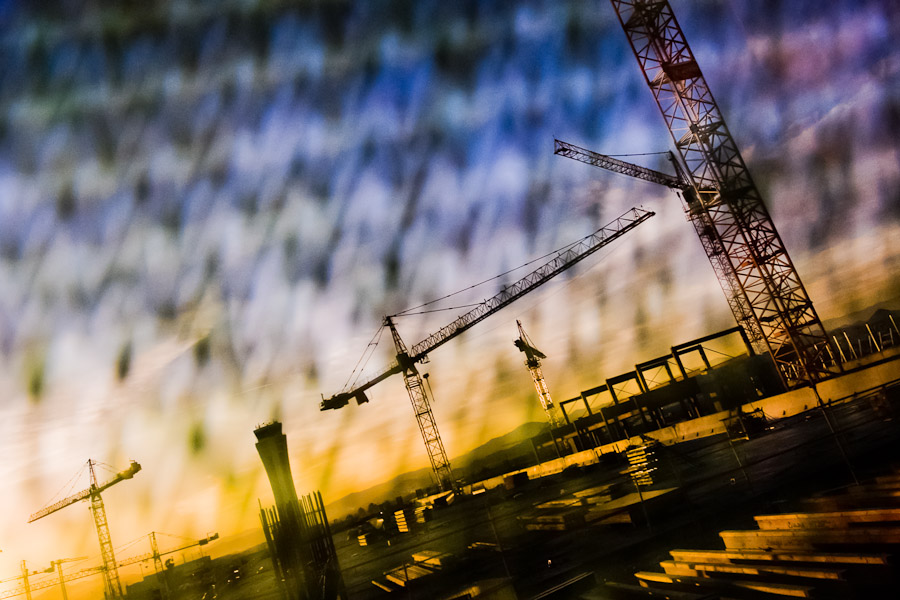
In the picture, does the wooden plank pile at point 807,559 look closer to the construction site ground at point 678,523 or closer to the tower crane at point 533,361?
the construction site ground at point 678,523

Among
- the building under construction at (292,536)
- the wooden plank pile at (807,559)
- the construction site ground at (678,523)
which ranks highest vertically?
the building under construction at (292,536)

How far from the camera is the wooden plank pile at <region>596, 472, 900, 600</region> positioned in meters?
5.36

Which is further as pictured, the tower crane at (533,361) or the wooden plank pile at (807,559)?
the tower crane at (533,361)

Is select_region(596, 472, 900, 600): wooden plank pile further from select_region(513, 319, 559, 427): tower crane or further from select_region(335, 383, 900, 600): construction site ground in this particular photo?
select_region(513, 319, 559, 427): tower crane

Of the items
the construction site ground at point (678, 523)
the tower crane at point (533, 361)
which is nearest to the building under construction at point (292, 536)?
the construction site ground at point (678, 523)

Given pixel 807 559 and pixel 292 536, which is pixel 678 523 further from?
pixel 292 536

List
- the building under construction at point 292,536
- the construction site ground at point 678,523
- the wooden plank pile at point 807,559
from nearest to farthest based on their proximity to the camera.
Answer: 1. the wooden plank pile at point 807,559
2. the building under construction at point 292,536
3. the construction site ground at point 678,523

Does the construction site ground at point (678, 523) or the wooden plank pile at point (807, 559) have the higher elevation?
the wooden plank pile at point (807, 559)

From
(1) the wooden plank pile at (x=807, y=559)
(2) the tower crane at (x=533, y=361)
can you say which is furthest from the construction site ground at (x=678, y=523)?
(2) the tower crane at (x=533, y=361)

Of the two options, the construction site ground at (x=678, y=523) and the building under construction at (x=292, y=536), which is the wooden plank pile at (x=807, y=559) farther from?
the building under construction at (x=292, y=536)

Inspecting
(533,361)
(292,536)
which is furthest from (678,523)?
(533,361)

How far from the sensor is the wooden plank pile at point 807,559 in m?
5.36

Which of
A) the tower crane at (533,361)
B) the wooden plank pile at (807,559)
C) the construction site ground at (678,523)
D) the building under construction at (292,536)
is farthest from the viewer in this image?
Result: the tower crane at (533,361)

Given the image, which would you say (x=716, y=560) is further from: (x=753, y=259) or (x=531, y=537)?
(x=753, y=259)
